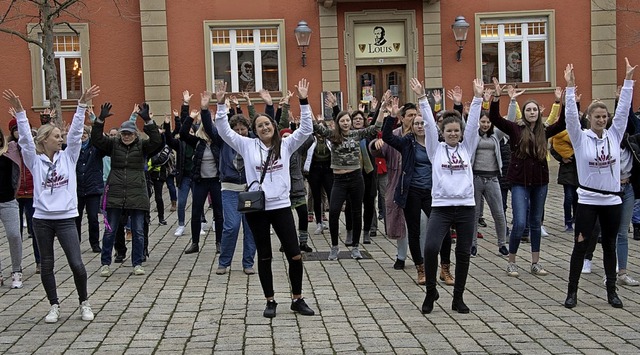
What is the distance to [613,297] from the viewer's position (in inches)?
320

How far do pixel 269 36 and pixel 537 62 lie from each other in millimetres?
7094

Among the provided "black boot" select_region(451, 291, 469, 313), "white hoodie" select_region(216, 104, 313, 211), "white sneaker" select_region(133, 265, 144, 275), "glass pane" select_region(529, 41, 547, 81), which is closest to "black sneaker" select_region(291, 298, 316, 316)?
"white hoodie" select_region(216, 104, 313, 211)

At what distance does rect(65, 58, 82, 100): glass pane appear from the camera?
23188 mm

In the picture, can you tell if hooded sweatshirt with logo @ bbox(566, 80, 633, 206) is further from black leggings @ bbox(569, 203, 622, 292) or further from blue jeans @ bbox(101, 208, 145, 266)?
blue jeans @ bbox(101, 208, 145, 266)

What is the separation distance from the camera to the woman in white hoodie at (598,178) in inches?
317

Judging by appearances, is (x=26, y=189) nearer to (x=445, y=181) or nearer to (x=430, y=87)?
(x=445, y=181)

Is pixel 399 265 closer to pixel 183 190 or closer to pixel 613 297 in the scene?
pixel 613 297

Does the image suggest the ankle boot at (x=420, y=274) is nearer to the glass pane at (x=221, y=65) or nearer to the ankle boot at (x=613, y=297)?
the ankle boot at (x=613, y=297)

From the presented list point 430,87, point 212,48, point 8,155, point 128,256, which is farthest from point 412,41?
point 8,155

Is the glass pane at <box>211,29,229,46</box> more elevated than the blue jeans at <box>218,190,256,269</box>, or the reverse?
the glass pane at <box>211,29,229,46</box>

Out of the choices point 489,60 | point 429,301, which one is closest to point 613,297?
point 429,301

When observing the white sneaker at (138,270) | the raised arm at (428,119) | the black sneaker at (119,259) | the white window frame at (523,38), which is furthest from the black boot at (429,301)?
the white window frame at (523,38)

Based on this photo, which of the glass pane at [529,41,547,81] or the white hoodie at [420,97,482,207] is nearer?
the white hoodie at [420,97,482,207]

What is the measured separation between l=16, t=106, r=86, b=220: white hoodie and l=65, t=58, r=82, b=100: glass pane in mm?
15702
